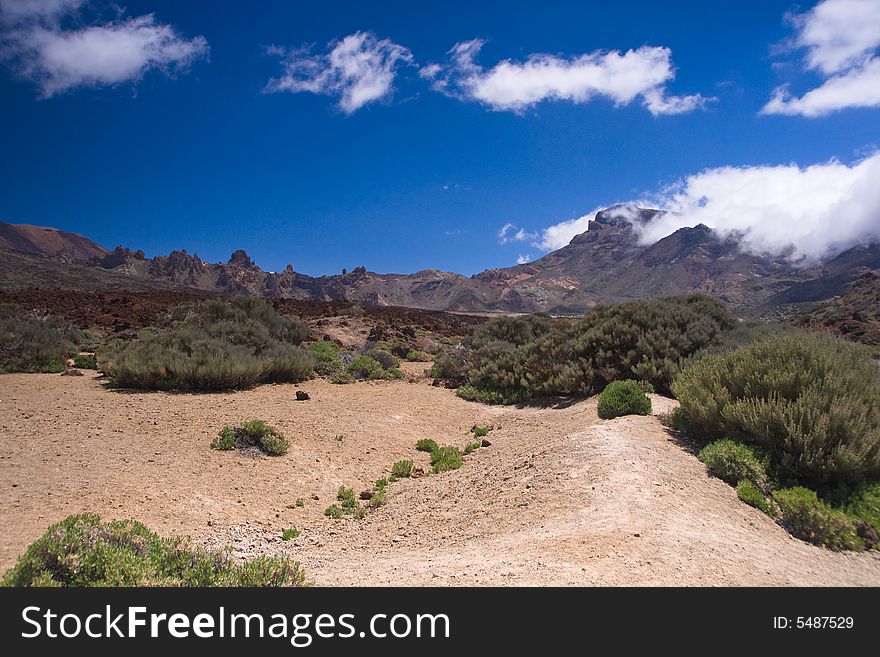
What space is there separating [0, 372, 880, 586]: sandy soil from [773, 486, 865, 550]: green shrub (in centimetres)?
13

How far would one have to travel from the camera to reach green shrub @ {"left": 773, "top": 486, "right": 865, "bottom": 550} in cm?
400

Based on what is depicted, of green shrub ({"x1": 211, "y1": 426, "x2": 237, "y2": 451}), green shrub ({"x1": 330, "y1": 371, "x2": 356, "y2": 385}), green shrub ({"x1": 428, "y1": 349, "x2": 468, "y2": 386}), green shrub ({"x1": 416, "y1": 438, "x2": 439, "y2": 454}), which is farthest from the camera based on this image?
green shrub ({"x1": 428, "y1": 349, "x2": 468, "y2": 386})

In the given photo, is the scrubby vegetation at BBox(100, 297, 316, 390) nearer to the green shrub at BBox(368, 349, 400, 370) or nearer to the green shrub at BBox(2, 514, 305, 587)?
the green shrub at BBox(368, 349, 400, 370)

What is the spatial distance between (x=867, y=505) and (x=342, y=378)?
10689 millimetres

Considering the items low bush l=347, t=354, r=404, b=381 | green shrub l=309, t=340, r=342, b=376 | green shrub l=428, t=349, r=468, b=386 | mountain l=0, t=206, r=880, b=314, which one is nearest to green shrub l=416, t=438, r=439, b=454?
green shrub l=428, t=349, r=468, b=386

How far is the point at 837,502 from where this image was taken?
15.0ft

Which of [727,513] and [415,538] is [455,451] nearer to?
[415,538]

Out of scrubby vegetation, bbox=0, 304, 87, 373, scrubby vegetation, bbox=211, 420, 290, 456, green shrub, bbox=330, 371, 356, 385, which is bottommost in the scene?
scrubby vegetation, bbox=211, 420, 290, 456

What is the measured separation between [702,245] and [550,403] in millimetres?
183676

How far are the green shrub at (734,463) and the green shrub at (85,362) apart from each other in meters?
13.3

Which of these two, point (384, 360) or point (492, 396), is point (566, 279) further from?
point (492, 396)

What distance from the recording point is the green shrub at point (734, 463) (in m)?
4.94

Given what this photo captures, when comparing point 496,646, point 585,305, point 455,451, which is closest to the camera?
point 496,646

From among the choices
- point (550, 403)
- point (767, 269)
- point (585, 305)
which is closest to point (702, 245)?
point (767, 269)
